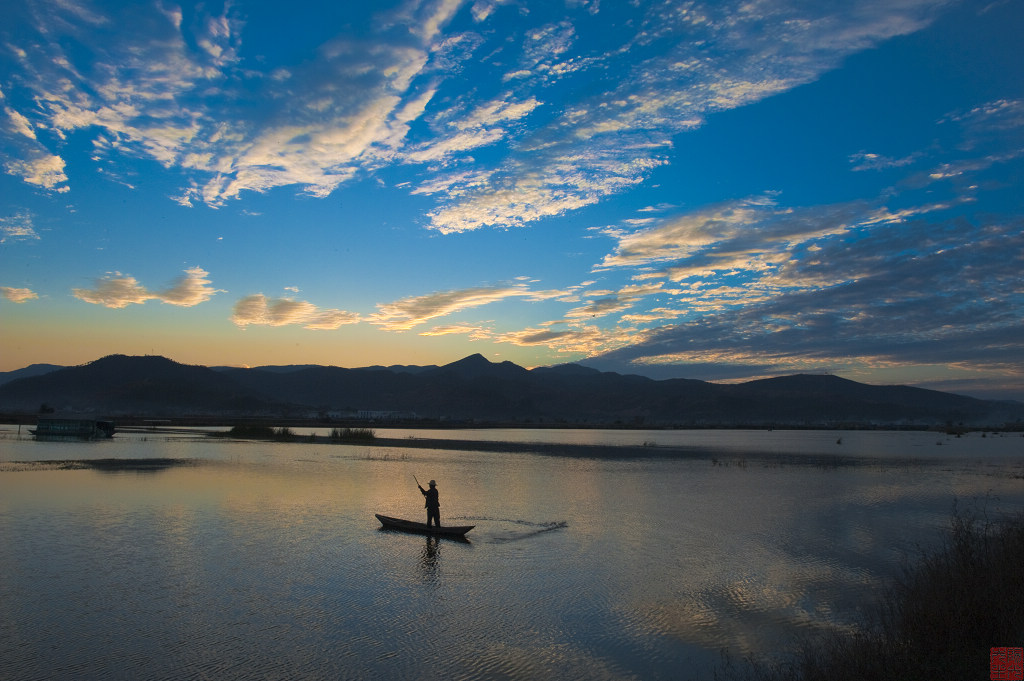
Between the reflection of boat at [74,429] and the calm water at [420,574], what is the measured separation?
41.9 meters

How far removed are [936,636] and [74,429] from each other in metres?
84.7

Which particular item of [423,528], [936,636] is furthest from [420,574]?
[936,636]

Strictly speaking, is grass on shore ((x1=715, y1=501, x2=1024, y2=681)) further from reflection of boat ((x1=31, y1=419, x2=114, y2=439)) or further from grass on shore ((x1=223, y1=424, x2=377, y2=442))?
reflection of boat ((x1=31, y1=419, x2=114, y2=439))

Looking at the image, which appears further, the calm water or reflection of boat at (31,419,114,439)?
reflection of boat at (31,419,114,439)

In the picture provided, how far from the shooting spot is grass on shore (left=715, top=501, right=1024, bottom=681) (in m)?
8.68

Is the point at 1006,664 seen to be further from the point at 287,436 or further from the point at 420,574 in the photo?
the point at 287,436

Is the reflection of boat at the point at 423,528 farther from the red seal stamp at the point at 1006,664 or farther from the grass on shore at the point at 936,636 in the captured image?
the red seal stamp at the point at 1006,664

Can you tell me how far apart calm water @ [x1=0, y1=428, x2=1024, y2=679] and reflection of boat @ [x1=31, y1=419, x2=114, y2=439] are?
1649 inches

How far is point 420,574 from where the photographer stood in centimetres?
1728

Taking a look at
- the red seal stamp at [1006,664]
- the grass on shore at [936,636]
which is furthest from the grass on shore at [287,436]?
the red seal stamp at [1006,664]

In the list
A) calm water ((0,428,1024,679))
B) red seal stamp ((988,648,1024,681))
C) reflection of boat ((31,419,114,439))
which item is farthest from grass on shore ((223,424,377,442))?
red seal stamp ((988,648,1024,681))

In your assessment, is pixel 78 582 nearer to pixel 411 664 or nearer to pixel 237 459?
pixel 411 664

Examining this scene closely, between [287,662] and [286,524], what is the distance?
13155 mm

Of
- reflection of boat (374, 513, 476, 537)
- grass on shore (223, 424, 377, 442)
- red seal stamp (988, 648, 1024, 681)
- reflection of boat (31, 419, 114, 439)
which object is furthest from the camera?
grass on shore (223, 424, 377, 442)
